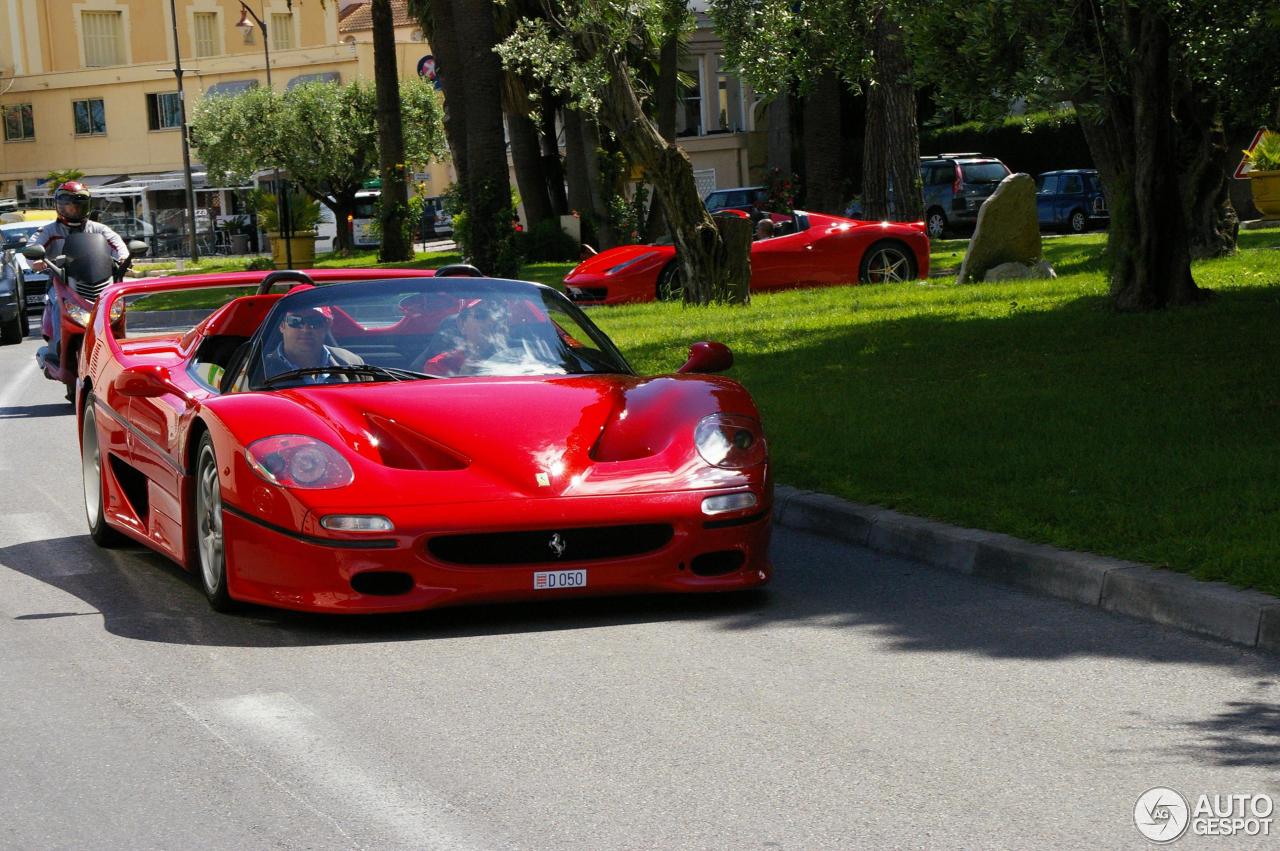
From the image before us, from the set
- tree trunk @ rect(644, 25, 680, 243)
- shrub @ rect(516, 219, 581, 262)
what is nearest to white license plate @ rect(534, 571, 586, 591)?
shrub @ rect(516, 219, 581, 262)

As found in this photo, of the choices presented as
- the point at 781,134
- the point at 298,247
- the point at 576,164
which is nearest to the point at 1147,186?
the point at 576,164

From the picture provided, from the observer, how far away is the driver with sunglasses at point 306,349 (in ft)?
25.0

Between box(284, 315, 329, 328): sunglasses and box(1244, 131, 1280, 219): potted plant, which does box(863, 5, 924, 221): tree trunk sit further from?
box(284, 315, 329, 328): sunglasses

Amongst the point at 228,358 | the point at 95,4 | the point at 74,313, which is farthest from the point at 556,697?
the point at 95,4

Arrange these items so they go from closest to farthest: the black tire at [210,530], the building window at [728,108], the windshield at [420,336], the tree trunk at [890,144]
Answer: the black tire at [210,530]
the windshield at [420,336]
the tree trunk at [890,144]
the building window at [728,108]

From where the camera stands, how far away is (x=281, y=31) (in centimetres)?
8125

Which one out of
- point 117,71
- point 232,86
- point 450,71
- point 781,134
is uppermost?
point 117,71

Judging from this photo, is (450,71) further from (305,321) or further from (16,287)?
(305,321)

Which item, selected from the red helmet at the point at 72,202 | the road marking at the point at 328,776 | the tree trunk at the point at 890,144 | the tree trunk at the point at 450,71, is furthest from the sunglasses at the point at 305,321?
the tree trunk at the point at 450,71

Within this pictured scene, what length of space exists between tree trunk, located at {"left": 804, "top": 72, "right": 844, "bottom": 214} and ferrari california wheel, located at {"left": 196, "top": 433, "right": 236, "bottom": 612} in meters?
26.9

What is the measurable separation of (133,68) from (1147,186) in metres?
71.8

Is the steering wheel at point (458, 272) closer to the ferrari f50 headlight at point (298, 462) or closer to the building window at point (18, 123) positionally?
the ferrari f50 headlight at point (298, 462)

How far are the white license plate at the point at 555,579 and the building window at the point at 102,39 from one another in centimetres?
8063

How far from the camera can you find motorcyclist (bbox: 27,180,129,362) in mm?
15723
